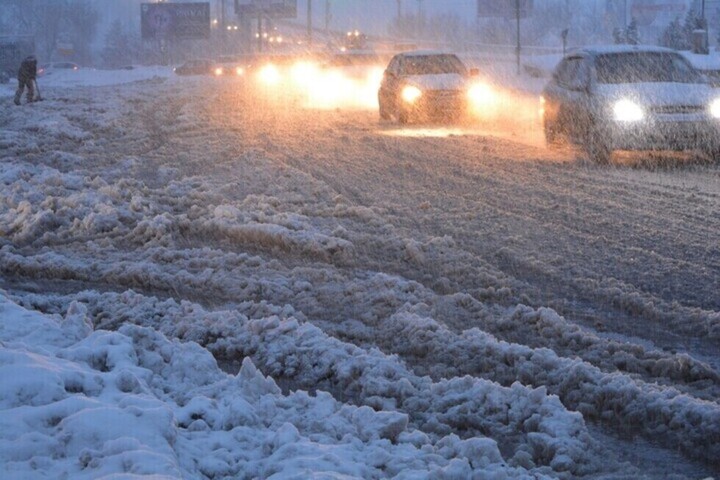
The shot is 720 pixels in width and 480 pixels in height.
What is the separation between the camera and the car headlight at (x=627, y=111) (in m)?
12.7

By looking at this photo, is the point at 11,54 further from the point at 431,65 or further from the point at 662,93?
the point at 662,93

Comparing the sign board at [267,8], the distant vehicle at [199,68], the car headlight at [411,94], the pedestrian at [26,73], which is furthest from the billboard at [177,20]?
the car headlight at [411,94]

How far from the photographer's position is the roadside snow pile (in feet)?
11.3

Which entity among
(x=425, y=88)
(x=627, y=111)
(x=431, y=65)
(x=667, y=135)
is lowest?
(x=667, y=135)

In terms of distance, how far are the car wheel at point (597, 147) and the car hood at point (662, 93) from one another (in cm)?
51

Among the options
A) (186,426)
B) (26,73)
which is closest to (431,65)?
(26,73)

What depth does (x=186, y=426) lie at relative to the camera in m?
3.96

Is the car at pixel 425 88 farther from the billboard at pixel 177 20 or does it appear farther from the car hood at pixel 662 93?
the billboard at pixel 177 20

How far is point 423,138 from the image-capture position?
648 inches

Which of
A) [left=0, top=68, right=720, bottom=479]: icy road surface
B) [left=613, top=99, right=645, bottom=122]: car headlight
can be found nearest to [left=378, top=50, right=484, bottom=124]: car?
[left=613, top=99, right=645, bottom=122]: car headlight

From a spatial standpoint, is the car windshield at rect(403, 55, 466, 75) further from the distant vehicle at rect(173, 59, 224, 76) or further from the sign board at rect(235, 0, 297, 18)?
the sign board at rect(235, 0, 297, 18)

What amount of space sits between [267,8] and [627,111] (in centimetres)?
7043

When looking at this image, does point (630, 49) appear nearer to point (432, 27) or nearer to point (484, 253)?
point (484, 253)

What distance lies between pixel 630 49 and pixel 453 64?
23.4 ft
